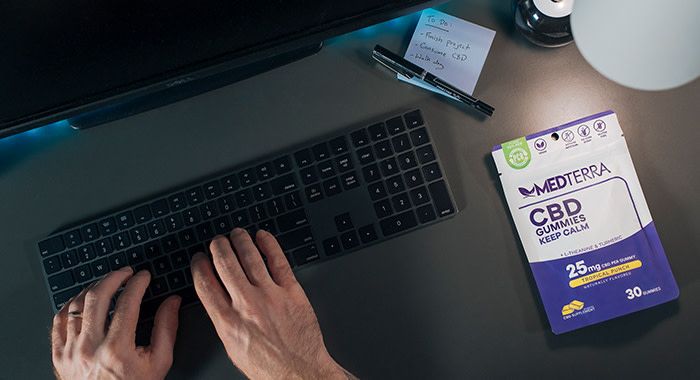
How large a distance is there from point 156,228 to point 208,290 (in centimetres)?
11

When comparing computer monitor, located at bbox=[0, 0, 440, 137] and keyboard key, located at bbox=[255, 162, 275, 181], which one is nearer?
computer monitor, located at bbox=[0, 0, 440, 137]

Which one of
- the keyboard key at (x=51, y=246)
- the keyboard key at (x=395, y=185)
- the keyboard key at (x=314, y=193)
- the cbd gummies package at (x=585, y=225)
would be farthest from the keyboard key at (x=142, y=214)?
the cbd gummies package at (x=585, y=225)

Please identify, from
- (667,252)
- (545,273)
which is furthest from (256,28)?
(667,252)

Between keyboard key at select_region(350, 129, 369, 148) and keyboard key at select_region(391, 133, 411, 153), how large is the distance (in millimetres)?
34

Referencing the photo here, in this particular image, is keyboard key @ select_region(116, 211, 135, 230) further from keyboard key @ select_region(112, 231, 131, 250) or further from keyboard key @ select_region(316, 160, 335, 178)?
keyboard key @ select_region(316, 160, 335, 178)

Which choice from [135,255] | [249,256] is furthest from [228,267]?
[135,255]

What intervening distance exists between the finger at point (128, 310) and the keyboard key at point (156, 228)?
0.05 metres

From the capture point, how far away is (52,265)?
0.79m

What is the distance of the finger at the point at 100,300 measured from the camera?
0.75 metres

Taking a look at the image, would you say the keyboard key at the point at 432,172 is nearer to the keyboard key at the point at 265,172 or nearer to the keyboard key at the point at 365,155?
the keyboard key at the point at 365,155

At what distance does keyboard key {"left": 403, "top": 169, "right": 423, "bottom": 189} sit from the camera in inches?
30.0

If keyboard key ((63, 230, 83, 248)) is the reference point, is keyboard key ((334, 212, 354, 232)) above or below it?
below

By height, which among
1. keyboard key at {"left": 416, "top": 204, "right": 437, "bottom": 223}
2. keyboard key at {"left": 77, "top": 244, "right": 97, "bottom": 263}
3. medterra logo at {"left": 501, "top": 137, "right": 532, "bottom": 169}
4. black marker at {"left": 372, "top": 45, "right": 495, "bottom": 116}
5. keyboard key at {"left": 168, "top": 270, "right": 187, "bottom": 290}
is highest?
black marker at {"left": 372, "top": 45, "right": 495, "bottom": 116}

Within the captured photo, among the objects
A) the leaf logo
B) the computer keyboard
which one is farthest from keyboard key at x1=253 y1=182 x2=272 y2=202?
the leaf logo
